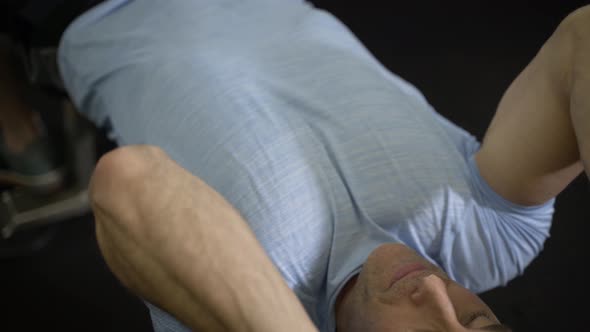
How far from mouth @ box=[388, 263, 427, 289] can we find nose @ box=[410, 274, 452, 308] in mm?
24

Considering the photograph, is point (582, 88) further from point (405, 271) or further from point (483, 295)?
point (483, 295)

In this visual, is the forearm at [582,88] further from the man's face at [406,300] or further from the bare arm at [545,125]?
the man's face at [406,300]

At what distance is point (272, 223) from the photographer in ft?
2.51

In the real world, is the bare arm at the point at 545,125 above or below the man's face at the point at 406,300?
above

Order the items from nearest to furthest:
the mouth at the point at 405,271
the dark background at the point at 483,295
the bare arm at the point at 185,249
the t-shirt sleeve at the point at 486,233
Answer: the bare arm at the point at 185,249 < the mouth at the point at 405,271 < the t-shirt sleeve at the point at 486,233 < the dark background at the point at 483,295

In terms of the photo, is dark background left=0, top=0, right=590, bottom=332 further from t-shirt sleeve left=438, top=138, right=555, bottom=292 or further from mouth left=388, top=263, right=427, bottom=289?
mouth left=388, top=263, right=427, bottom=289

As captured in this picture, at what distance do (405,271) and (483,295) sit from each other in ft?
2.05

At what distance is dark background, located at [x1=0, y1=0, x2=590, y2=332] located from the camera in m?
1.15

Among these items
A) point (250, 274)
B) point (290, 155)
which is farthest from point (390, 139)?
point (250, 274)

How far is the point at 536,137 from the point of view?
775 mm

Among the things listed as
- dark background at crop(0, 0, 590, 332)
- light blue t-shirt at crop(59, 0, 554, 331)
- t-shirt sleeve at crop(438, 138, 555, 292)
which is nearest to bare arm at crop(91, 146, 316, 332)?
light blue t-shirt at crop(59, 0, 554, 331)

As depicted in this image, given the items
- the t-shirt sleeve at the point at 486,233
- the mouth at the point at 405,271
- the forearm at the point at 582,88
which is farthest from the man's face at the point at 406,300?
the forearm at the point at 582,88

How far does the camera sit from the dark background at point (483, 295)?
1.15 metres

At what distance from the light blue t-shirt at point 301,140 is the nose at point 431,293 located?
107 mm
